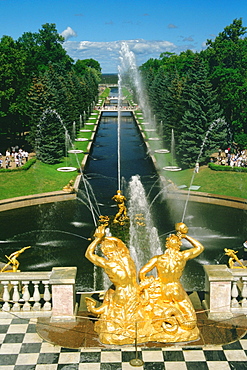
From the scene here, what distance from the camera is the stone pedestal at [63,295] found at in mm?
10680

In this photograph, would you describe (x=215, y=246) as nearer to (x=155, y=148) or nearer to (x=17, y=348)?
(x=17, y=348)

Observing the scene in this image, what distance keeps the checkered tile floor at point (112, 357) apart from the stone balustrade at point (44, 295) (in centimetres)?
89

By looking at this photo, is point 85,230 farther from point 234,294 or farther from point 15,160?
point 15,160

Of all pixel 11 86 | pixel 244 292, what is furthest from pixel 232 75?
pixel 244 292

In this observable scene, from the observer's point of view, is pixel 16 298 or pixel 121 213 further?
pixel 121 213

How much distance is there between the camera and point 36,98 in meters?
41.1

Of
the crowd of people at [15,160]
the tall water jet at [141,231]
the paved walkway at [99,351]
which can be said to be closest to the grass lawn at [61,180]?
the crowd of people at [15,160]

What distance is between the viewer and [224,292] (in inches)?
A: 430

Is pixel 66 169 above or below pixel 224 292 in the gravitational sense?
below

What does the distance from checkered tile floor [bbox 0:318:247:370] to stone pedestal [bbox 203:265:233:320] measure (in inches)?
→ 35.3

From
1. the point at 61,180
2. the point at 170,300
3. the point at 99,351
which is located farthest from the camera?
the point at 61,180

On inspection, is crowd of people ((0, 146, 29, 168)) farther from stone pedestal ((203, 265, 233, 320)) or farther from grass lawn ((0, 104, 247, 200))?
stone pedestal ((203, 265, 233, 320))

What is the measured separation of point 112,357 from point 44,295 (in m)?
2.40

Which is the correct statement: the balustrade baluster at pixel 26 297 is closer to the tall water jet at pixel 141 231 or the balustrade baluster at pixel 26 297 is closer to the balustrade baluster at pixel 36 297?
the balustrade baluster at pixel 36 297
